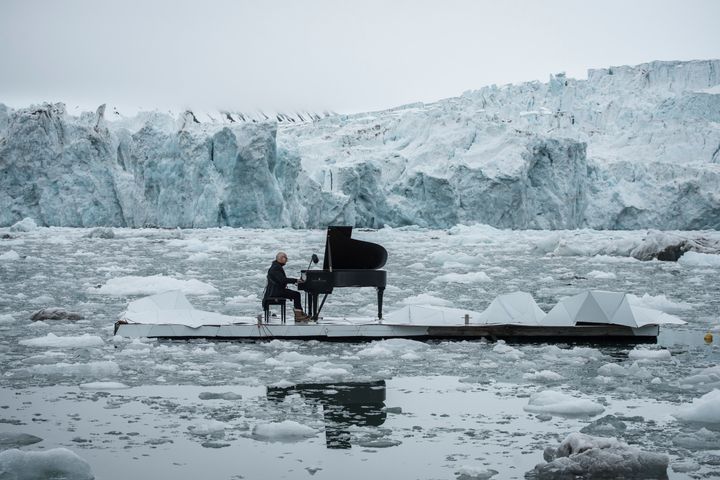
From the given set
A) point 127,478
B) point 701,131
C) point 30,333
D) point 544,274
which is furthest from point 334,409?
point 701,131

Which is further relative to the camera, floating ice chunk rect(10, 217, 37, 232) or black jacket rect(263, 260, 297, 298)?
floating ice chunk rect(10, 217, 37, 232)

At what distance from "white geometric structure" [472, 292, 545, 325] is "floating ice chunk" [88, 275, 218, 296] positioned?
7.19 meters

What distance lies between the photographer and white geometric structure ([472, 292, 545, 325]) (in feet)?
36.3

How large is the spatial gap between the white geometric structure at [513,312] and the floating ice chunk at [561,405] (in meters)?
4.01

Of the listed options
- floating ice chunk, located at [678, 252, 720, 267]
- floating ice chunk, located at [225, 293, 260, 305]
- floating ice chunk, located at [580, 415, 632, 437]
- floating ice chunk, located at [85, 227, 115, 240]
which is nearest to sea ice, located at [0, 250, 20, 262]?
floating ice chunk, located at [225, 293, 260, 305]

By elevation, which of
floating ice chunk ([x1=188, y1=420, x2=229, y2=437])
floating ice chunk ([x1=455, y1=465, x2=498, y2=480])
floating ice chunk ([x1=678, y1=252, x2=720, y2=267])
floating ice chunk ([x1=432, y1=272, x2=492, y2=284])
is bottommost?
floating ice chunk ([x1=678, y1=252, x2=720, y2=267])

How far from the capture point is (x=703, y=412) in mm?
6238

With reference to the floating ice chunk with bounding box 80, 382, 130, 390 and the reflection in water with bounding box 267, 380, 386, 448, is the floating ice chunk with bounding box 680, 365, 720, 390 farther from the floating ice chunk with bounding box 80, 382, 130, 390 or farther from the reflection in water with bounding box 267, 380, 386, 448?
the floating ice chunk with bounding box 80, 382, 130, 390

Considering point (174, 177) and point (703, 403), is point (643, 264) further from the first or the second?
point (174, 177)

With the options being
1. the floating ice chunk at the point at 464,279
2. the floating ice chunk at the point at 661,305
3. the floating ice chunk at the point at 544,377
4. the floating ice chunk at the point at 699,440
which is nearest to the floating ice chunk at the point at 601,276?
the floating ice chunk at the point at 464,279

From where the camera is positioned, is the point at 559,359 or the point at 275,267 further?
the point at 275,267

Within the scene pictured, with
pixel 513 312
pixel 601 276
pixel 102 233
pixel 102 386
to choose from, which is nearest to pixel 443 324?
pixel 513 312

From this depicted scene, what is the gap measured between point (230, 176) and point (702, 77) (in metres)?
87.3

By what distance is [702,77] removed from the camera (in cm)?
11481
